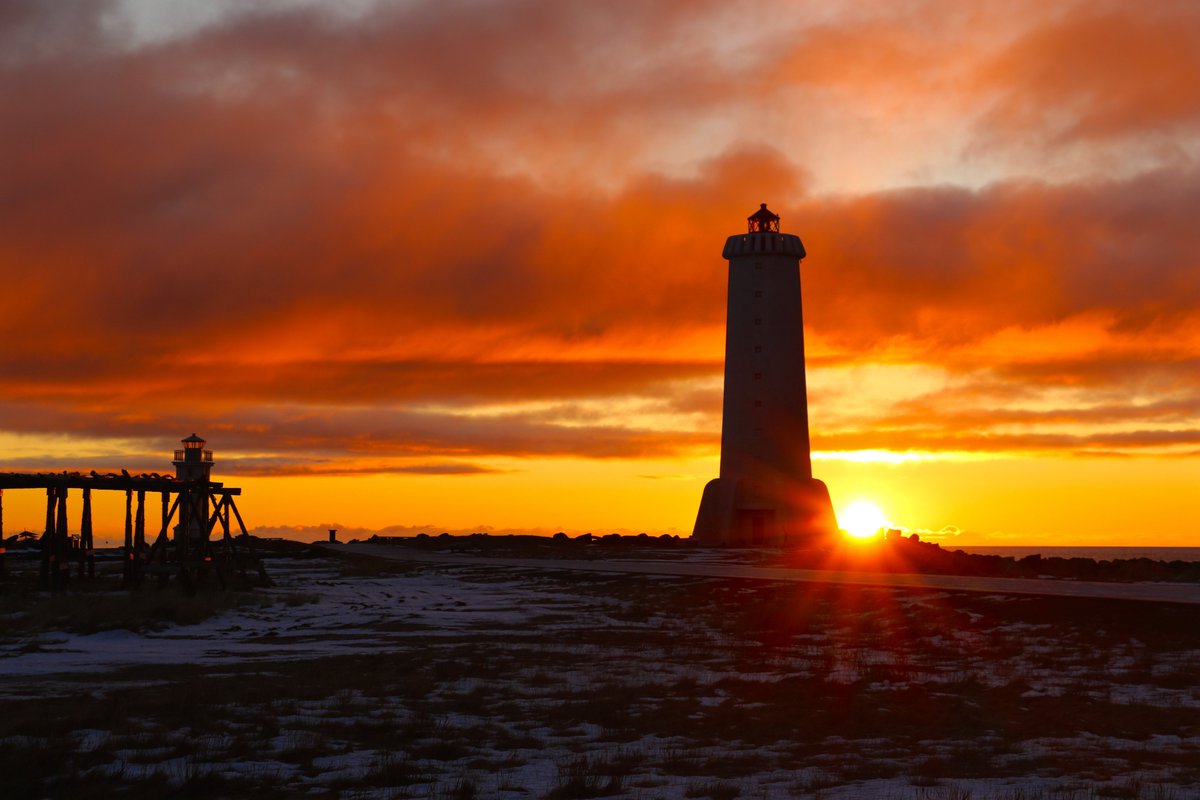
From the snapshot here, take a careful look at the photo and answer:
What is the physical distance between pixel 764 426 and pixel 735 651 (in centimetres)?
3916

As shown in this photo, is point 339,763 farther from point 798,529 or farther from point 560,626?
point 798,529

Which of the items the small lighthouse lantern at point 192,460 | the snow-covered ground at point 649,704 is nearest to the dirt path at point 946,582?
the snow-covered ground at point 649,704

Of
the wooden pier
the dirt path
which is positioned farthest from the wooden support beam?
the dirt path

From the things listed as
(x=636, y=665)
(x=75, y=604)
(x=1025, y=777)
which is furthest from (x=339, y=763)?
(x=75, y=604)

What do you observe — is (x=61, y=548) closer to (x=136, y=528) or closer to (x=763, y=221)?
(x=136, y=528)

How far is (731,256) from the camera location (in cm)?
6106

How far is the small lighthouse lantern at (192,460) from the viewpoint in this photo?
70812 mm

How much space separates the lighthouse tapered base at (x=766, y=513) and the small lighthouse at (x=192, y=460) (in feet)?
97.1

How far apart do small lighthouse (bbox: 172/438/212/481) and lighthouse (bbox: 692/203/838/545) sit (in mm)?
30280

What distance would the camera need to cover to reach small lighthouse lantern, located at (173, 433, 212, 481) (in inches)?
2788

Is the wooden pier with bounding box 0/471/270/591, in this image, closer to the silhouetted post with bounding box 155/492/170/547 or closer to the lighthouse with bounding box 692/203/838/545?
the silhouetted post with bounding box 155/492/170/547

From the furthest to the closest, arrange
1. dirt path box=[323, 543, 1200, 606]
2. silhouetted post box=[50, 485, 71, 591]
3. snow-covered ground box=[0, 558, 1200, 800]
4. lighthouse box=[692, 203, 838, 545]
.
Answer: lighthouse box=[692, 203, 838, 545] < silhouetted post box=[50, 485, 71, 591] < dirt path box=[323, 543, 1200, 606] < snow-covered ground box=[0, 558, 1200, 800]

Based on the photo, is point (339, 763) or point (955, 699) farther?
point (955, 699)

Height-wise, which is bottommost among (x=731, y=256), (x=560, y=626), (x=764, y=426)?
(x=560, y=626)
